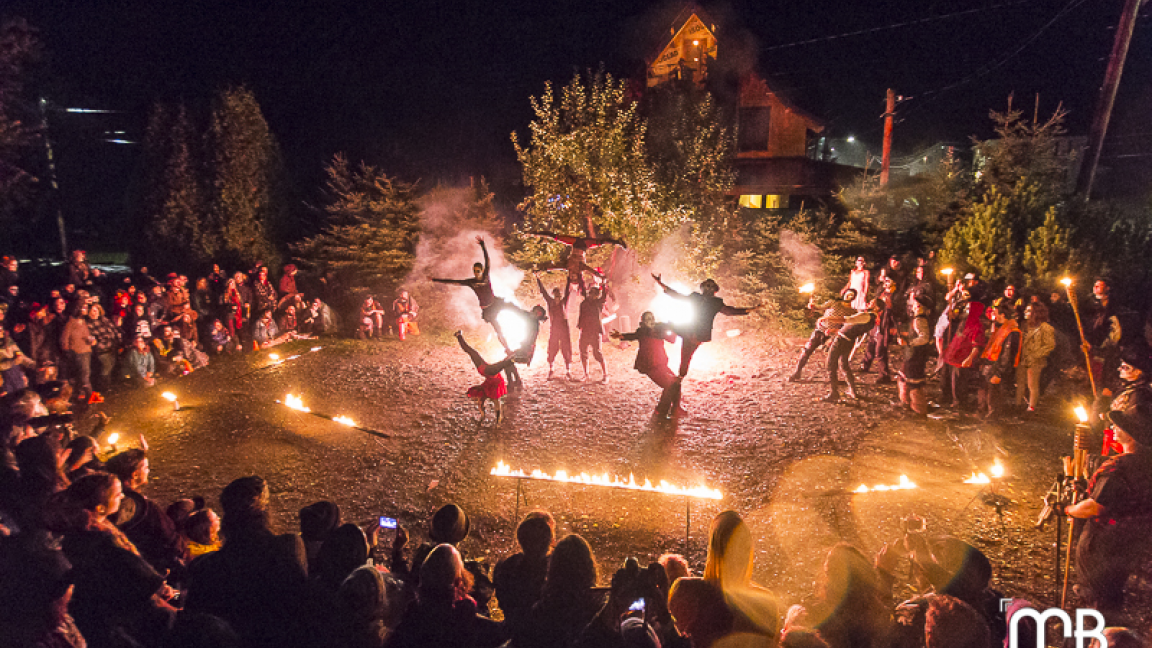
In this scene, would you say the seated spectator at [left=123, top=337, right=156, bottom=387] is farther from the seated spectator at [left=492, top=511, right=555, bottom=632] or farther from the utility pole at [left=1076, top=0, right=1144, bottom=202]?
the utility pole at [left=1076, top=0, right=1144, bottom=202]

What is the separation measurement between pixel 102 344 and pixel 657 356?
9.30 m

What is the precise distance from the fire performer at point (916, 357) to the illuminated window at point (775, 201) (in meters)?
18.0

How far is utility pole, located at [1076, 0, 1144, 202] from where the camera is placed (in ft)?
34.6

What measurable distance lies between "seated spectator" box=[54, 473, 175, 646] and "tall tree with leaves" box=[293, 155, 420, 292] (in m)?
13.4

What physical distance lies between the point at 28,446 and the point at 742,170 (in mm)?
23678

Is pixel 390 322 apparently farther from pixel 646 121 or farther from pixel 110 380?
pixel 646 121

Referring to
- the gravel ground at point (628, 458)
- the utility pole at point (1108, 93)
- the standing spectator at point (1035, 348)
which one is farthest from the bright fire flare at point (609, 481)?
the utility pole at point (1108, 93)

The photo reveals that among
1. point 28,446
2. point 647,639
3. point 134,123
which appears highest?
point 134,123

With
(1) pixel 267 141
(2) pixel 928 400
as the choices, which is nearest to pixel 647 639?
(2) pixel 928 400

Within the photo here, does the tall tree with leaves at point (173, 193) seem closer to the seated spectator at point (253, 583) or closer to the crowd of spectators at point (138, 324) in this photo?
the crowd of spectators at point (138, 324)

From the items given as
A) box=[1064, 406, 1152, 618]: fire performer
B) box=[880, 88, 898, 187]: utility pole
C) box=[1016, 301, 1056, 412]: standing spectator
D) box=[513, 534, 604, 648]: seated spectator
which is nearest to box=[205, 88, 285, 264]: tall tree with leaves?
box=[513, 534, 604, 648]: seated spectator

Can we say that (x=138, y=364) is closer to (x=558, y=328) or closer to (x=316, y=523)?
(x=558, y=328)

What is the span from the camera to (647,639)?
2.55m

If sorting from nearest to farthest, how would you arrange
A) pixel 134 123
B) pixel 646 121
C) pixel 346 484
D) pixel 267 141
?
pixel 346 484
pixel 646 121
pixel 267 141
pixel 134 123
